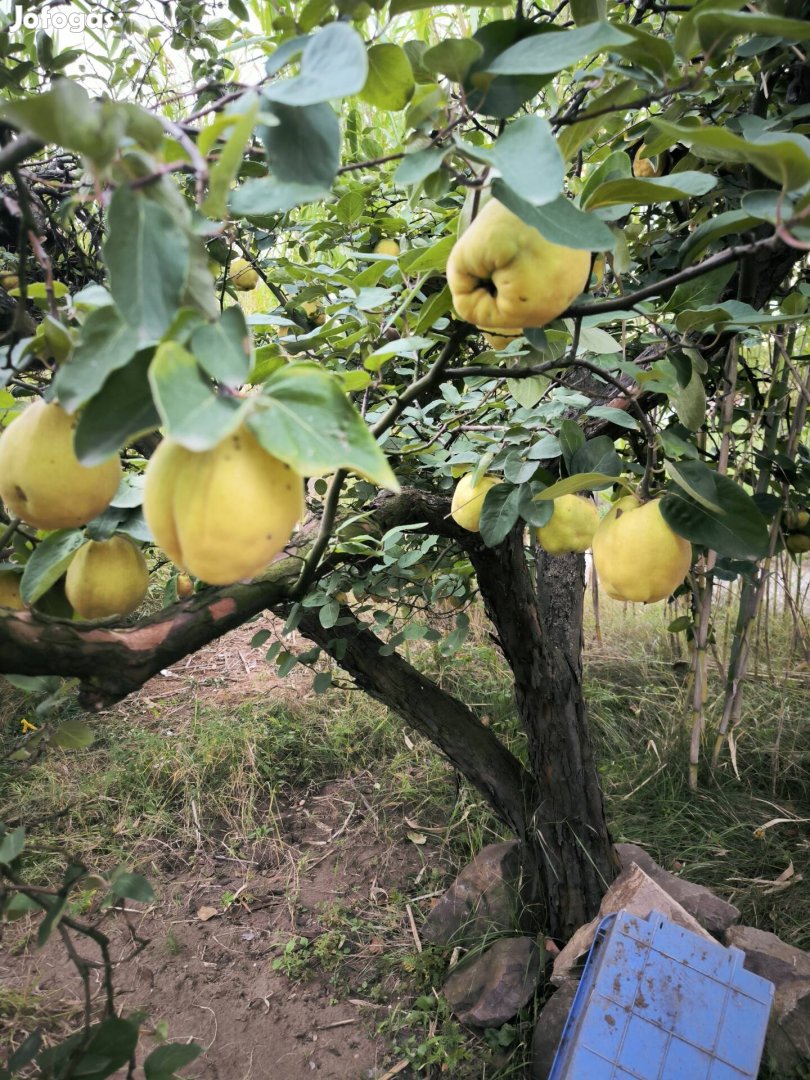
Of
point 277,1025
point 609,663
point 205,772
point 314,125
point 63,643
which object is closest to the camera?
point 314,125

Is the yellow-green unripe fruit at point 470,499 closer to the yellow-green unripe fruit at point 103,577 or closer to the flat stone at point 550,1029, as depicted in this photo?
the yellow-green unripe fruit at point 103,577

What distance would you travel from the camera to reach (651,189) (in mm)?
535

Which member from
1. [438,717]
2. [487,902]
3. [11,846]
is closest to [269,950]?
[487,902]

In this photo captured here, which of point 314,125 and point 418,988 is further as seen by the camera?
point 418,988

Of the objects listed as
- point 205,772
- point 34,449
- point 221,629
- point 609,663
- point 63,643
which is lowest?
point 609,663

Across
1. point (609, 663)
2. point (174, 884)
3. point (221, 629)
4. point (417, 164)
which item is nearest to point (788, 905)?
point (609, 663)

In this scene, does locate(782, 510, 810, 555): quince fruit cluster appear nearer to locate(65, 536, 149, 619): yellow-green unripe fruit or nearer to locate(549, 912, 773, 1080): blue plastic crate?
locate(549, 912, 773, 1080): blue plastic crate

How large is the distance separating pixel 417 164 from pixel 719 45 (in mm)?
212

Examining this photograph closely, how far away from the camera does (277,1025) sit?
2023 millimetres

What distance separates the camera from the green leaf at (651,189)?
519 millimetres

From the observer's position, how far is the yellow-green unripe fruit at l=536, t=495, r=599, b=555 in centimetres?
100

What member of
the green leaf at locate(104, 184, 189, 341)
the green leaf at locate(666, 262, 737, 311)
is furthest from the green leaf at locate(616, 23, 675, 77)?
the green leaf at locate(104, 184, 189, 341)

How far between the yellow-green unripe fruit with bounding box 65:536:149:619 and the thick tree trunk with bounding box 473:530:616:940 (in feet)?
3.14

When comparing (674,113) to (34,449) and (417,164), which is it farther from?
(34,449)
